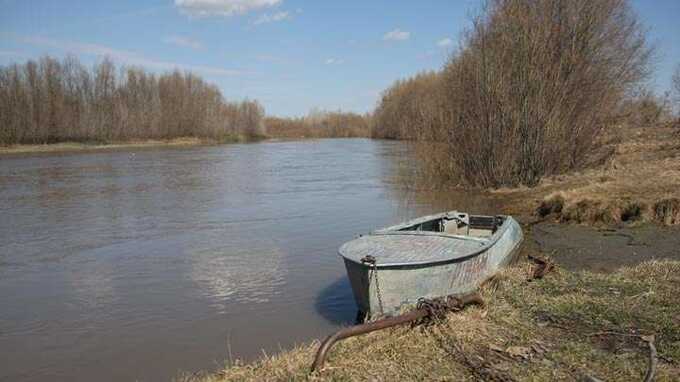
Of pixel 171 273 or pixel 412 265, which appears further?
pixel 171 273

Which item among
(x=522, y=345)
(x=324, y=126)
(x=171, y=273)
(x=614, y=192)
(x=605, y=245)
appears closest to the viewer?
(x=522, y=345)

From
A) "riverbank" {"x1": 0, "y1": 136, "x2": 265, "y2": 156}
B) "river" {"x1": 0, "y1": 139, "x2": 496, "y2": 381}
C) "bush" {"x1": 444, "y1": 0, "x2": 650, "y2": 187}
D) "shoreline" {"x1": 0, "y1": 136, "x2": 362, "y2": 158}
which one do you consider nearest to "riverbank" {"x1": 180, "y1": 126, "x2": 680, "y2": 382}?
"river" {"x1": 0, "y1": 139, "x2": 496, "y2": 381}

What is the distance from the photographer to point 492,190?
18016 millimetres

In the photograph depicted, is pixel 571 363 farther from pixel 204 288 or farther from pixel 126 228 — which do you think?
pixel 126 228

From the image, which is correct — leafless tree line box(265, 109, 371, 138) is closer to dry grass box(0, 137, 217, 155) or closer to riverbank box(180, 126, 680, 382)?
dry grass box(0, 137, 217, 155)

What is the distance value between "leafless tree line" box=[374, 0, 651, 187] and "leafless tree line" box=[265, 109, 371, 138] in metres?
72.2

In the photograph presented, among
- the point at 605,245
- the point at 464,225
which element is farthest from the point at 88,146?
the point at 605,245

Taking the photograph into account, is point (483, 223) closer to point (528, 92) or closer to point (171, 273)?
point (171, 273)

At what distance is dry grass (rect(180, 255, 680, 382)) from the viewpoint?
4141 millimetres

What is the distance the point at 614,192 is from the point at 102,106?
59448 millimetres

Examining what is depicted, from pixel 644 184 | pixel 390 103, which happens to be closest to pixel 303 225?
pixel 644 184

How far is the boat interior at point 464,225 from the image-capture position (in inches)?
377

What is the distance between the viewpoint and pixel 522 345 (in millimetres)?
4617

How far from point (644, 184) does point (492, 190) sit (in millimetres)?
5290
